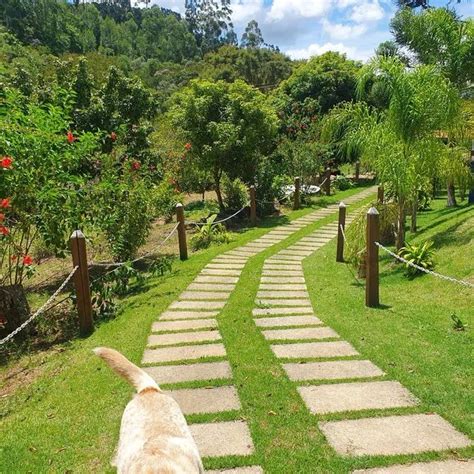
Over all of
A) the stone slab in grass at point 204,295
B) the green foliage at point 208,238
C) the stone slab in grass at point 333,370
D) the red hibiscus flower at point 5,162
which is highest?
the red hibiscus flower at point 5,162

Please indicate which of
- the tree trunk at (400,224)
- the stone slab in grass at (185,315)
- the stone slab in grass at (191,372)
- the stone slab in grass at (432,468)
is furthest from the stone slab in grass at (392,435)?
the tree trunk at (400,224)

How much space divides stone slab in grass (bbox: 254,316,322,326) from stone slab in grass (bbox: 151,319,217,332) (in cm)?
57

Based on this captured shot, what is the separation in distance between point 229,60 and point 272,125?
44.8m

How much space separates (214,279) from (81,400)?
13.0 feet

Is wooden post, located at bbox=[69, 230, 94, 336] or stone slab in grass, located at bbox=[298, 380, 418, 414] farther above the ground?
wooden post, located at bbox=[69, 230, 94, 336]

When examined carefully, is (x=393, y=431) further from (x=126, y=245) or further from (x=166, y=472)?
(x=126, y=245)

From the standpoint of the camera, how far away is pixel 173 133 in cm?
1411

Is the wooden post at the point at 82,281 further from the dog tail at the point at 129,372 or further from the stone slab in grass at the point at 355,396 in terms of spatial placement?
the dog tail at the point at 129,372

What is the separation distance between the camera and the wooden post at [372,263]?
6.02m

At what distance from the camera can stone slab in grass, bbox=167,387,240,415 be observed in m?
3.69

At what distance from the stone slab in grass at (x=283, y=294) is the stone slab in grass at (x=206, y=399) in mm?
2947

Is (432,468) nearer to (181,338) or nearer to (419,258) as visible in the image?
(181,338)

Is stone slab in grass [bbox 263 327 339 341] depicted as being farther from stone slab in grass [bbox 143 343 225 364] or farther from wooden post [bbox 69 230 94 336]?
wooden post [bbox 69 230 94 336]

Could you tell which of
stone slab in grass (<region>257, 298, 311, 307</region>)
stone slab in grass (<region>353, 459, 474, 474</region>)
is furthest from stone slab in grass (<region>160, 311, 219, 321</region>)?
stone slab in grass (<region>353, 459, 474, 474</region>)
